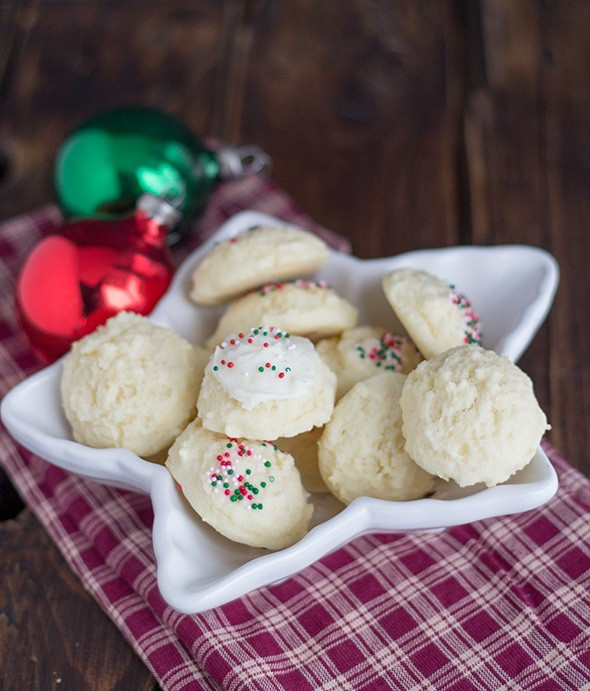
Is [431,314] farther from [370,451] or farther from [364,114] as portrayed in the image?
[364,114]

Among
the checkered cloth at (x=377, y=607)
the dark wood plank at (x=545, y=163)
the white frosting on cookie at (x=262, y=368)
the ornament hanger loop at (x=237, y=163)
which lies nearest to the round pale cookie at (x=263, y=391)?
the white frosting on cookie at (x=262, y=368)

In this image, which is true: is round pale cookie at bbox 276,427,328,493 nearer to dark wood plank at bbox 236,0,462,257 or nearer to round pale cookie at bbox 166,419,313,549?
round pale cookie at bbox 166,419,313,549

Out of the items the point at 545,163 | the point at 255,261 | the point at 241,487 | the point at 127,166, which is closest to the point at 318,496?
the point at 241,487

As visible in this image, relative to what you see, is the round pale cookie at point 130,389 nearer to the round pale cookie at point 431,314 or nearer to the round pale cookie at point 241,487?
the round pale cookie at point 241,487

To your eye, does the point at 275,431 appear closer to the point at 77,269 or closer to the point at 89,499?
the point at 89,499

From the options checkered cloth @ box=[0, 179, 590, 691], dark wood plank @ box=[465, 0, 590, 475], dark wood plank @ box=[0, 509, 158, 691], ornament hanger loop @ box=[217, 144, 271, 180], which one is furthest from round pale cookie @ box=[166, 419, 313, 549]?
ornament hanger loop @ box=[217, 144, 271, 180]

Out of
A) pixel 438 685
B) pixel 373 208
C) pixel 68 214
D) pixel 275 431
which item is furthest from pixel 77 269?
pixel 438 685

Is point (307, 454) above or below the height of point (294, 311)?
below
